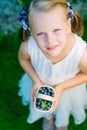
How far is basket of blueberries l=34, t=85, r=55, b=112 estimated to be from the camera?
102 inches

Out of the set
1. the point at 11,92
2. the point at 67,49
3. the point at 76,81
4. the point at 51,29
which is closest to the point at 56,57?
the point at 67,49

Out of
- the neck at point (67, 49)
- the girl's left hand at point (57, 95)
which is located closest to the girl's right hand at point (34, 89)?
the girl's left hand at point (57, 95)

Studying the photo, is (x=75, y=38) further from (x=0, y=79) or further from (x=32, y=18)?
(x=0, y=79)

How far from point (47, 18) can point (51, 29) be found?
7 centimetres

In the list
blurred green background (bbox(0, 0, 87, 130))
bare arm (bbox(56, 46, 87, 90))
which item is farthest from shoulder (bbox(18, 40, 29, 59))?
blurred green background (bbox(0, 0, 87, 130))

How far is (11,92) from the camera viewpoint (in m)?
3.43

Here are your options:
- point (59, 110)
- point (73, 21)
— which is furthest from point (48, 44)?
point (59, 110)

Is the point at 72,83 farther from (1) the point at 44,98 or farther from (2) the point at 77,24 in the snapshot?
(2) the point at 77,24

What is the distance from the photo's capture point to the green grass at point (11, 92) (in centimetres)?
325

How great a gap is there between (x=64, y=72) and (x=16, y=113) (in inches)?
31.6

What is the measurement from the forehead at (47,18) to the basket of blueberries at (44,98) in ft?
1.47

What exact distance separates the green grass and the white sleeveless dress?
0.18 m

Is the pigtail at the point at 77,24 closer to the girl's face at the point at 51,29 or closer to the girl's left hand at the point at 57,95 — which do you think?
the girl's face at the point at 51,29

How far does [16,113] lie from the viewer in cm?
332
